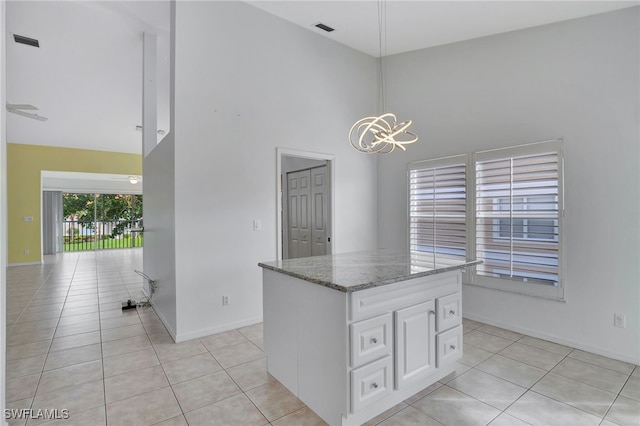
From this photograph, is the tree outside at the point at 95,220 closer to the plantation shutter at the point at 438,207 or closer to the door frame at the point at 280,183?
the door frame at the point at 280,183

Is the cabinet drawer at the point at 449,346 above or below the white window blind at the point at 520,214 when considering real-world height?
below

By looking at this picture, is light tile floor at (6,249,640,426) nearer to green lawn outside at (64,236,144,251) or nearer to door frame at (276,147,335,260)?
door frame at (276,147,335,260)

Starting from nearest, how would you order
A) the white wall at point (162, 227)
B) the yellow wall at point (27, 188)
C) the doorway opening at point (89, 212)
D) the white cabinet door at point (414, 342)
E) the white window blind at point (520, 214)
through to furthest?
Answer: the white cabinet door at point (414, 342) → the white window blind at point (520, 214) → the white wall at point (162, 227) → the yellow wall at point (27, 188) → the doorway opening at point (89, 212)

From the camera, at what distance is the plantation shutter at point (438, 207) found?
399 cm

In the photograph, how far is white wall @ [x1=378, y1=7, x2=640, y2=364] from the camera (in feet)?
9.36

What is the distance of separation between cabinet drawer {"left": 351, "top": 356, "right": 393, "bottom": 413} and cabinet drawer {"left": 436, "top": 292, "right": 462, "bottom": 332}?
57cm

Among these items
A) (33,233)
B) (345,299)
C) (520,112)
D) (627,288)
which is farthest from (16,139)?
(627,288)

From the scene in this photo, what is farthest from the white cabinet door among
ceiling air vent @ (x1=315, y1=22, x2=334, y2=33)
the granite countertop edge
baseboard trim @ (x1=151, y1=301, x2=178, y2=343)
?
ceiling air vent @ (x1=315, y1=22, x2=334, y2=33)

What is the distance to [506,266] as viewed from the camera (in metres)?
3.56

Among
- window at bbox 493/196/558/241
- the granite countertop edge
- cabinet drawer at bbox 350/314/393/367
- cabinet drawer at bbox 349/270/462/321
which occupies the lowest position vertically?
cabinet drawer at bbox 350/314/393/367

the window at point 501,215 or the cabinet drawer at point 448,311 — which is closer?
the cabinet drawer at point 448,311

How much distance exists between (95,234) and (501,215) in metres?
12.5

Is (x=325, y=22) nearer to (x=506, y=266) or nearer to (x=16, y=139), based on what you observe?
(x=506, y=266)

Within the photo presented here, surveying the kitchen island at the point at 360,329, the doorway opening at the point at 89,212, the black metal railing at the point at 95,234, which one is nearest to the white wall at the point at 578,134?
the kitchen island at the point at 360,329
